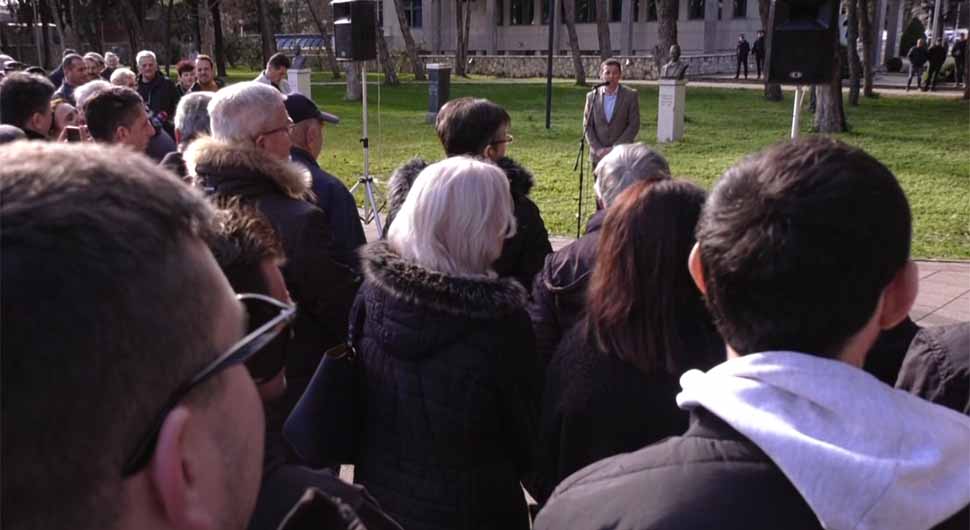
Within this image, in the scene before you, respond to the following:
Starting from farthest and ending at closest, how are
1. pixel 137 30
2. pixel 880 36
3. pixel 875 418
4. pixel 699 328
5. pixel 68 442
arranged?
pixel 880 36 < pixel 137 30 < pixel 699 328 < pixel 875 418 < pixel 68 442

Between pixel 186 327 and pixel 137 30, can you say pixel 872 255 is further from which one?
pixel 137 30

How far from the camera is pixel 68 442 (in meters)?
0.86

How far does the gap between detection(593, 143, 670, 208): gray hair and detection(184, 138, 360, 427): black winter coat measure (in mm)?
1154

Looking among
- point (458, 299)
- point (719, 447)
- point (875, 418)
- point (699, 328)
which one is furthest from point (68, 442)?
point (699, 328)

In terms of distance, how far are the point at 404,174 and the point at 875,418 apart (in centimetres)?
282

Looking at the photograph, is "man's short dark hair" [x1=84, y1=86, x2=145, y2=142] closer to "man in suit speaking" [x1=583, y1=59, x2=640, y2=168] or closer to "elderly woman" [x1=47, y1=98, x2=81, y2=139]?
"elderly woman" [x1=47, y1=98, x2=81, y2=139]

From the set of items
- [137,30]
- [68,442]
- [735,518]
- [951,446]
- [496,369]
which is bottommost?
[496,369]

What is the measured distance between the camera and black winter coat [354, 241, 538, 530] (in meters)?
2.37

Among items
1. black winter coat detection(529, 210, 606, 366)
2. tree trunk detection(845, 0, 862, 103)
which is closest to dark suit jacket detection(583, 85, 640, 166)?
black winter coat detection(529, 210, 606, 366)

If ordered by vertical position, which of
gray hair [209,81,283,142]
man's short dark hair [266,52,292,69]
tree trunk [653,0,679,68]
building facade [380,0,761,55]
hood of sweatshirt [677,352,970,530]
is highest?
building facade [380,0,761,55]

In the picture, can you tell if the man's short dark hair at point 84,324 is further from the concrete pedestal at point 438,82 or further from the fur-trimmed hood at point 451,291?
the concrete pedestal at point 438,82

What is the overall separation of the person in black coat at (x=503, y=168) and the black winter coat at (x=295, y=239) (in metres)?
0.35

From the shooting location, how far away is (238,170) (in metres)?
3.18

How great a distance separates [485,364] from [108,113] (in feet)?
10.7
